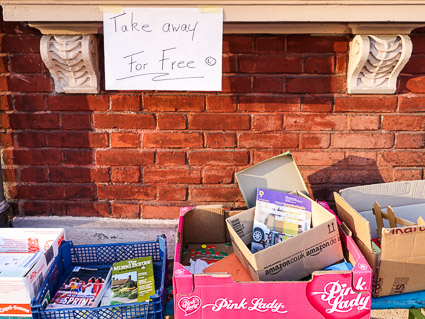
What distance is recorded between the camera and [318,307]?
124cm

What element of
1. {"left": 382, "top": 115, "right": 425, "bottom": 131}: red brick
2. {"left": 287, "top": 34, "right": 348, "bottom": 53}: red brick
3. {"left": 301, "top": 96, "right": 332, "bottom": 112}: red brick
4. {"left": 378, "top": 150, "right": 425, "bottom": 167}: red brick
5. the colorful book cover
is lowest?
the colorful book cover

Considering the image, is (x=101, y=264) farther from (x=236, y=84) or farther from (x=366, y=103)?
(x=366, y=103)

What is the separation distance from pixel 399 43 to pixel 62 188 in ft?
5.60

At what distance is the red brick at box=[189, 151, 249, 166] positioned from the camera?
1862 millimetres

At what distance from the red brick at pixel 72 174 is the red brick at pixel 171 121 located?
0.43 m

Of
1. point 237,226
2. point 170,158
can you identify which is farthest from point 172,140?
point 237,226

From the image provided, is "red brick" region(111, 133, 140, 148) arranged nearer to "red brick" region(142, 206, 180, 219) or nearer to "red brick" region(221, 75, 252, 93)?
"red brick" region(142, 206, 180, 219)

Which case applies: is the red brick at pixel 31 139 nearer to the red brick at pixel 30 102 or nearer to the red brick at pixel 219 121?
the red brick at pixel 30 102

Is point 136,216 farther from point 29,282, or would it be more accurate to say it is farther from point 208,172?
point 29,282

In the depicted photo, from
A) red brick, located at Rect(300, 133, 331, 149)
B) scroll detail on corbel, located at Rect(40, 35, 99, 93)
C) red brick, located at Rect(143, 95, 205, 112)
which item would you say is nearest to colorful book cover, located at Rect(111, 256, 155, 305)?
red brick, located at Rect(143, 95, 205, 112)

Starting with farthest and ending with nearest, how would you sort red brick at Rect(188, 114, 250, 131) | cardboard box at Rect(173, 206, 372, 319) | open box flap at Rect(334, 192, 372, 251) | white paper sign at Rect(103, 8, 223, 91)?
red brick at Rect(188, 114, 250, 131) → white paper sign at Rect(103, 8, 223, 91) → open box flap at Rect(334, 192, 372, 251) → cardboard box at Rect(173, 206, 372, 319)

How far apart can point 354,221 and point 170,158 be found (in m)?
0.89

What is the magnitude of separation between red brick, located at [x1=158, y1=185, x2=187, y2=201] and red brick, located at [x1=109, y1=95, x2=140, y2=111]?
416 millimetres

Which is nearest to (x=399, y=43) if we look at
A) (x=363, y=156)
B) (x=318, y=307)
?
(x=363, y=156)
